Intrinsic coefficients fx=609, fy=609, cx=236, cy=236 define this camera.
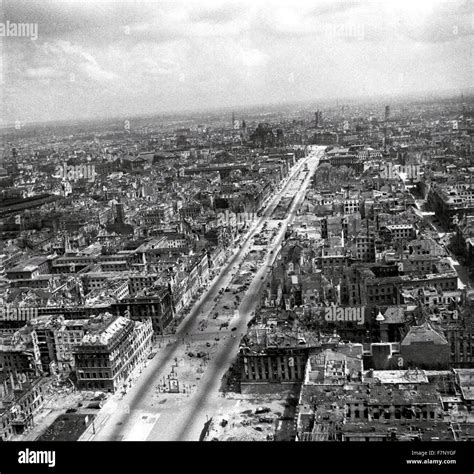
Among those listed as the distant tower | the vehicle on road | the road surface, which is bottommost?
the vehicle on road

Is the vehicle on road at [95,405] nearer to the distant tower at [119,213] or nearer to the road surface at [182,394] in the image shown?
the road surface at [182,394]

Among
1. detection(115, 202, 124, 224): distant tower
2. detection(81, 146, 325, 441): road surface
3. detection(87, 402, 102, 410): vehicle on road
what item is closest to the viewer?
detection(81, 146, 325, 441): road surface

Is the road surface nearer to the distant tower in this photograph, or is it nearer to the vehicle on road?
the vehicle on road

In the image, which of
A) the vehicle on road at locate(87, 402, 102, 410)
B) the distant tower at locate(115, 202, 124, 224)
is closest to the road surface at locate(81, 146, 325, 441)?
the vehicle on road at locate(87, 402, 102, 410)

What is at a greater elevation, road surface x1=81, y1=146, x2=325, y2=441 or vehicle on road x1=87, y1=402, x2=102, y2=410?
road surface x1=81, y1=146, x2=325, y2=441

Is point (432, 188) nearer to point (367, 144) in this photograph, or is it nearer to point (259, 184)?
point (259, 184)

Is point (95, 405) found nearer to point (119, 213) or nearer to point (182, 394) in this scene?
point (182, 394)

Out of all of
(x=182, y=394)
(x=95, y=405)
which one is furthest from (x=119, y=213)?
(x=182, y=394)

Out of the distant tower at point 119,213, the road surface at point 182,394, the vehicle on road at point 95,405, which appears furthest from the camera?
the distant tower at point 119,213

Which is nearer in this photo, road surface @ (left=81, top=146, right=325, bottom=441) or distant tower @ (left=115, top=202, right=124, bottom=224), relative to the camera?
road surface @ (left=81, top=146, right=325, bottom=441)

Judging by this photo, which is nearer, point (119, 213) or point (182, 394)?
point (182, 394)

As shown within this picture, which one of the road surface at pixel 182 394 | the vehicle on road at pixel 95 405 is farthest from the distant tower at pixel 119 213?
the vehicle on road at pixel 95 405
